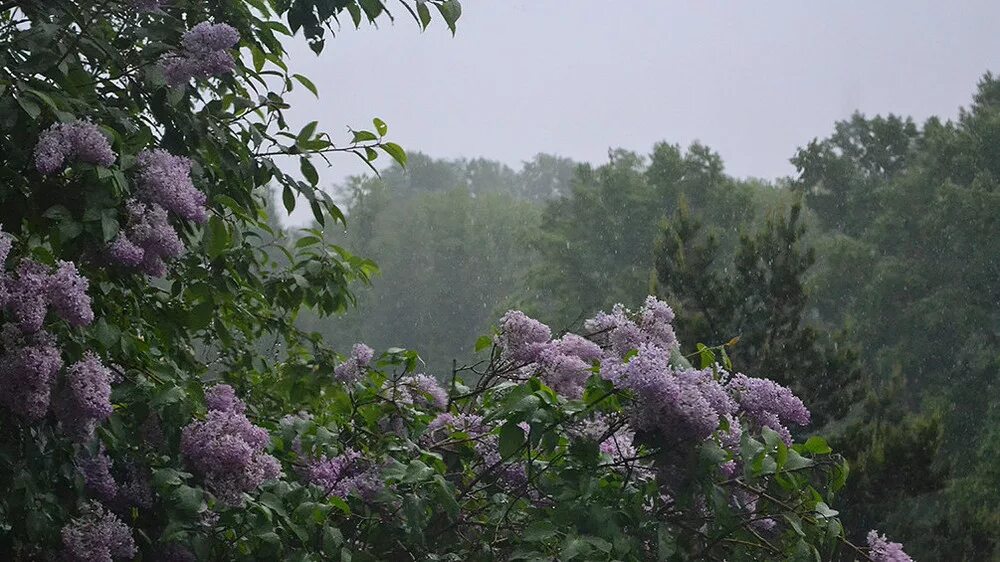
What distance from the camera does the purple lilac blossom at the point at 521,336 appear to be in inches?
138

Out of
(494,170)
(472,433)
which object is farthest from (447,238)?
(472,433)

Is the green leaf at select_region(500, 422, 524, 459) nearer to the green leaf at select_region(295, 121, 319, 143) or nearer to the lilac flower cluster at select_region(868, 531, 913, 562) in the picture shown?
the lilac flower cluster at select_region(868, 531, 913, 562)

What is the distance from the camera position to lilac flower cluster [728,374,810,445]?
2977 mm

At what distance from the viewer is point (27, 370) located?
2.40 metres

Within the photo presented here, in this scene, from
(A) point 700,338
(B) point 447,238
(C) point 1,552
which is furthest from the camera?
(B) point 447,238

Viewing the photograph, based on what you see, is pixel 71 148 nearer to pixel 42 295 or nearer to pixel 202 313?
pixel 42 295

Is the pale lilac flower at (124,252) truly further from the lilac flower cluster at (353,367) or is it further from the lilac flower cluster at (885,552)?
the lilac flower cluster at (885,552)

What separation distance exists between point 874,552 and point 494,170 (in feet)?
245

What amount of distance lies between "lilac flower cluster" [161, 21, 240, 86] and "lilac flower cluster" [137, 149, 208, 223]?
362 mm

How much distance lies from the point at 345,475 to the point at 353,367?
443 millimetres

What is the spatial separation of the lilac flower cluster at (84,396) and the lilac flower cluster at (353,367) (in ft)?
3.56

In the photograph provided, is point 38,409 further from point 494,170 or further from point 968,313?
point 494,170

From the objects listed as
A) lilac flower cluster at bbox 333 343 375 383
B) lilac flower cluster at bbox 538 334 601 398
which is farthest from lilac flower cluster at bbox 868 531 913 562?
lilac flower cluster at bbox 333 343 375 383

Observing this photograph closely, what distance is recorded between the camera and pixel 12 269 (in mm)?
2514
